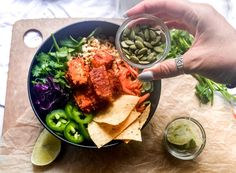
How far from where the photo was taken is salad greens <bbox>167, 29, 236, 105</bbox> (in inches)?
59.0

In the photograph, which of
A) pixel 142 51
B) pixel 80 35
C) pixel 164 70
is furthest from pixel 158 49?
pixel 80 35

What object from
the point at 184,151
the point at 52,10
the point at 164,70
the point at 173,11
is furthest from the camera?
the point at 52,10

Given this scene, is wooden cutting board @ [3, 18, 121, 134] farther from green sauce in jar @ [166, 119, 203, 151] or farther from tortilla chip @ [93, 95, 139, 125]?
green sauce in jar @ [166, 119, 203, 151]

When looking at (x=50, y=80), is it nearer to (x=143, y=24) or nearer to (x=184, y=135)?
(x=143, y=24)

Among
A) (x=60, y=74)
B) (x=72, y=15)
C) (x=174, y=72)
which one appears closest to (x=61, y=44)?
(x=60, y=74)

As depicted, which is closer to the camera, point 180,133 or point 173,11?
point 173,11

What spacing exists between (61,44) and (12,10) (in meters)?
0.31

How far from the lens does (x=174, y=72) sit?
4.00 feet

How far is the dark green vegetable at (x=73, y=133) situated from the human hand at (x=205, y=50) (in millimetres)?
268

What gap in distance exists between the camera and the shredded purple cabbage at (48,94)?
1420mm

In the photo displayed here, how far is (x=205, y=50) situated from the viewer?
4.04ft

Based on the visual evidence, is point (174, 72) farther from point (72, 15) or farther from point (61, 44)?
point (72, 15)

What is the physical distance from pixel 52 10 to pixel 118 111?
508 millimetres

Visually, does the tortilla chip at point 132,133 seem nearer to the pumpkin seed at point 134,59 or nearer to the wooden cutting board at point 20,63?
the pumpkin seed at point 134,59
